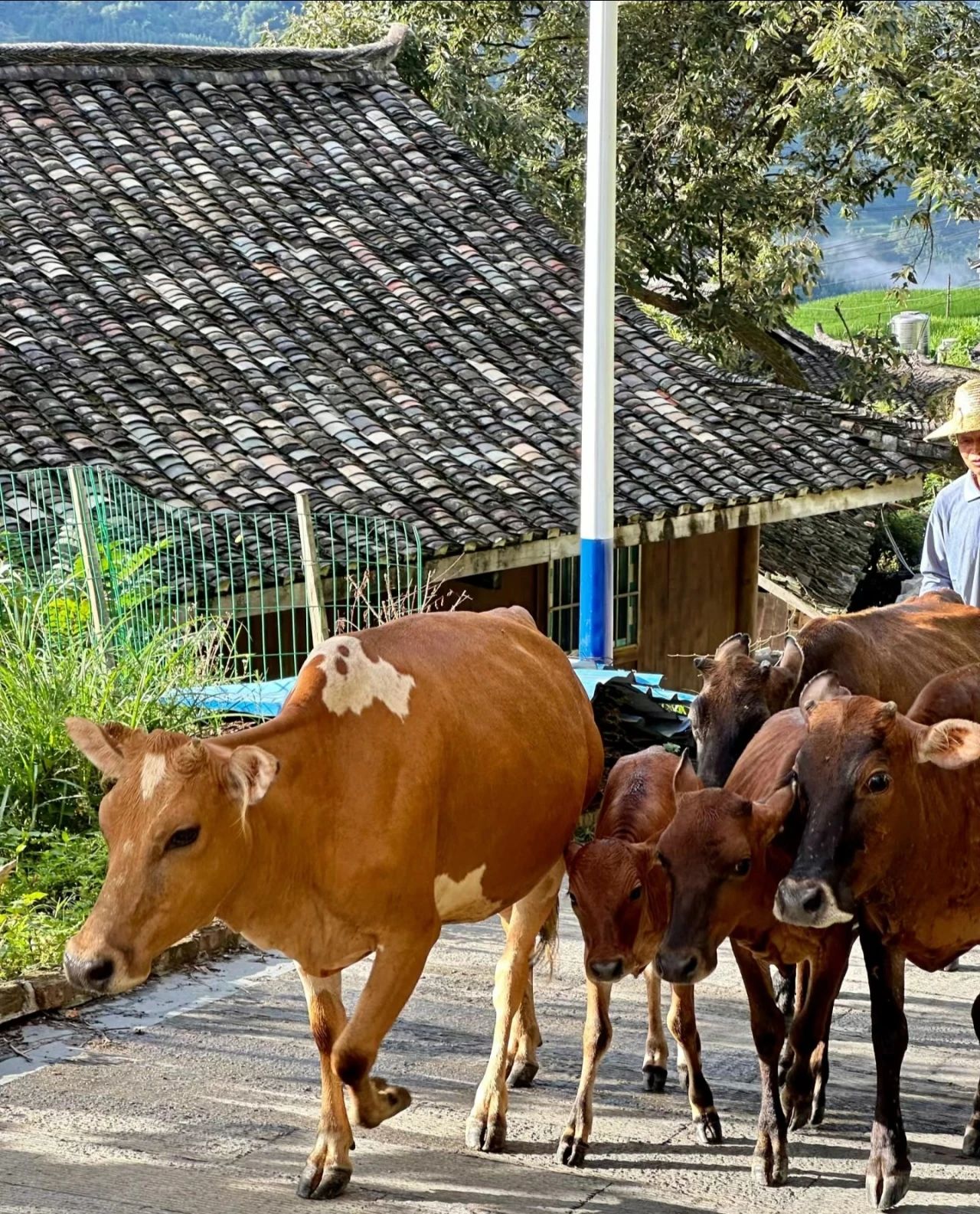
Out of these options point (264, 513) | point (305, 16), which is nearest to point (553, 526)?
point (264, 513)

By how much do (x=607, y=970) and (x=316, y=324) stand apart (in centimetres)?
1068

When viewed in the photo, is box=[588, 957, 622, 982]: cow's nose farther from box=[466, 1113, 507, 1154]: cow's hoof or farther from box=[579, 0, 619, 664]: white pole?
box=[579, 0, 619, 664]: white pole

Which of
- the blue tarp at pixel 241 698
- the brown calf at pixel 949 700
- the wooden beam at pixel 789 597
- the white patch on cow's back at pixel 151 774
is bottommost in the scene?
the wooden beam at pixel 789 597

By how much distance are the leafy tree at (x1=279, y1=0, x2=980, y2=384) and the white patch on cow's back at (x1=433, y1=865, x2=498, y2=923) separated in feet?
55.8

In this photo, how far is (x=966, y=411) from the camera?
6.88 m

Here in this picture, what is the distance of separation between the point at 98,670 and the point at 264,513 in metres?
3.37

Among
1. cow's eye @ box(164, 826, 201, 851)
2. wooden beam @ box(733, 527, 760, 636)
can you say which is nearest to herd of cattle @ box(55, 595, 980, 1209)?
cow's eye @ box(164, 826, 201, 851)

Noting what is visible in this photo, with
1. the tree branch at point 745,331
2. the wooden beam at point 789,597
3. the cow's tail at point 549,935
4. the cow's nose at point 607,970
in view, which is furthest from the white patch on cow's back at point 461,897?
the wooden beam at point 789,597

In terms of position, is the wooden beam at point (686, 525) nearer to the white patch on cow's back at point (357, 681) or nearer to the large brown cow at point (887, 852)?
the white patch on cow's back at point (357, 681)

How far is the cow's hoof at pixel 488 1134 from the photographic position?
18.1 feet

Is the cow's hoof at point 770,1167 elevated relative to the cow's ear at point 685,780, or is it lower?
lower

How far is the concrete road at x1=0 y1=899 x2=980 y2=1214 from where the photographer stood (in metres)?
5.22

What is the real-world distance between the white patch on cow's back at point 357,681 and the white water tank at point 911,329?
116 ft

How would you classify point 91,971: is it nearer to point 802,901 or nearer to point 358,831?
point 358,831
